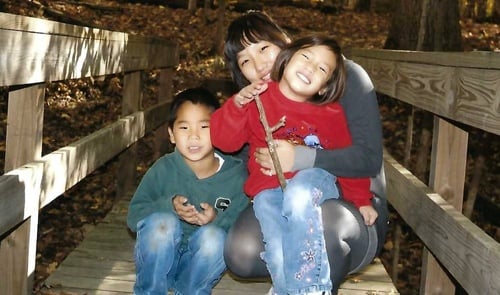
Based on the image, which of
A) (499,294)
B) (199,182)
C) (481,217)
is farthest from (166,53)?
(499,294)

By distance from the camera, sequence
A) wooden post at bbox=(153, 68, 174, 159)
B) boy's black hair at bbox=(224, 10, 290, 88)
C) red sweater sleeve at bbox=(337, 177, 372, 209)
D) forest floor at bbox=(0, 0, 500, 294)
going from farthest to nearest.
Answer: wooden post at bbox=(153, 68, 174, 159) < forest floor at bbox=(0, 0, 500, 294) < boy's black hair at bbox=(224, 10, 290, 88) < red sweater sleeve at bbox=(337, 177, 372, 209)

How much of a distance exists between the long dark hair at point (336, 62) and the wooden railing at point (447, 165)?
1.52 feet

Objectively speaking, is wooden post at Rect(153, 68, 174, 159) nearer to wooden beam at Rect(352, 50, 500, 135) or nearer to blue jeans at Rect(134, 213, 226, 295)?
wooden beam at Rect(352, 50, 500, 135)

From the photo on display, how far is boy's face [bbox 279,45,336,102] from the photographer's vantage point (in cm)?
296

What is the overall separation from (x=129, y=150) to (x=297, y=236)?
151 inches

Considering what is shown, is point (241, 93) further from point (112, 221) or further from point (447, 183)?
point (112, 221)

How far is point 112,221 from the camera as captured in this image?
5012 millimetres

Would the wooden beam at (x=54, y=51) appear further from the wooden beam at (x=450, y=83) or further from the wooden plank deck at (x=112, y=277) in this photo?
the wooden beam at (x=450, y=83)

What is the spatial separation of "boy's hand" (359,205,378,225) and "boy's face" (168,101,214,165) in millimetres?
737

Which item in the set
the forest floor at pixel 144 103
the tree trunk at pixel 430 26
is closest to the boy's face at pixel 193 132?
the forest floor at pixel 144 103

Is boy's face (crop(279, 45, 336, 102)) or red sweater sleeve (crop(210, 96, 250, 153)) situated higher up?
boy's face (crop(279, 45, 336, 102))

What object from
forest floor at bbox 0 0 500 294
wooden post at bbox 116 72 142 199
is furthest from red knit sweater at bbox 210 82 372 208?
wooden post at bbox 116 72 142 199

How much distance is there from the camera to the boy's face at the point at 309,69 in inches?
117

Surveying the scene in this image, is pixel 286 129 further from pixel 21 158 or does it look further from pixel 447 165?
pixel 21 158
